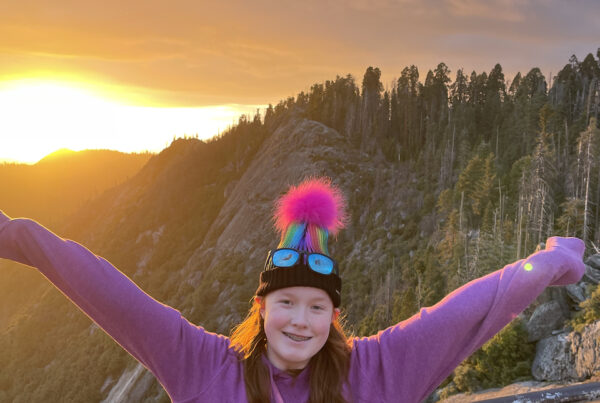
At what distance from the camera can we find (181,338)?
7.67 feet

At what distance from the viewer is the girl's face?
97.4 inches

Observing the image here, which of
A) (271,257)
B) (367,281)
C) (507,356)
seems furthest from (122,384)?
(271,257)

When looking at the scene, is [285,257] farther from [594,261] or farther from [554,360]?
[594,261]

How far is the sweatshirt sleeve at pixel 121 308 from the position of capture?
2088mm

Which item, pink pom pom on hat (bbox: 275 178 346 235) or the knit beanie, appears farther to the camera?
pink pom pom on hat (bbox: 275 178 346 235)

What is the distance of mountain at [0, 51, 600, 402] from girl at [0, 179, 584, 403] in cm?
2397

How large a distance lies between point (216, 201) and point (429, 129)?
133ft

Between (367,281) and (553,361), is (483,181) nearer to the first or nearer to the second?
(367,281)

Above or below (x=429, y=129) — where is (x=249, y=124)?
above

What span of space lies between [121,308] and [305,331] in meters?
0.85

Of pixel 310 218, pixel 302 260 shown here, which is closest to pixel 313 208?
pixel 310 218

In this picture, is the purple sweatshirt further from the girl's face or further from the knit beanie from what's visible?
the knit beanie

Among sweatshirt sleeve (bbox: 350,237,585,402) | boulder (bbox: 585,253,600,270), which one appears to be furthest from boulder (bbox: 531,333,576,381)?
sweatshirt sleeve (bbox: 350,237,585,402)

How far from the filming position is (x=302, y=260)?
2551 mm
